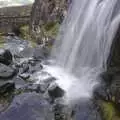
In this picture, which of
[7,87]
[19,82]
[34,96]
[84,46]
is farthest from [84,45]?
[7,87]

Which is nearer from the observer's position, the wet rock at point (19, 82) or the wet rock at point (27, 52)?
the wet rock at point (19, 82)

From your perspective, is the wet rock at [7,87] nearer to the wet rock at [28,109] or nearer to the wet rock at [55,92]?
the wet rock at [28,109]

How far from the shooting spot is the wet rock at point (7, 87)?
9.39 metres

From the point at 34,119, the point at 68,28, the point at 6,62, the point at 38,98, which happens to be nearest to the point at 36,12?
the point at 68,28

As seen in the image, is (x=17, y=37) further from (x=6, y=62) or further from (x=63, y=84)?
(x=63, y=84)

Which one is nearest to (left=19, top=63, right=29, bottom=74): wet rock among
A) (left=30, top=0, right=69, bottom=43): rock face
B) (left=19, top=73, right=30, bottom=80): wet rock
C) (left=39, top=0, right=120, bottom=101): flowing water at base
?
(left=19, top=73, right=30, bottom=80): wet rock

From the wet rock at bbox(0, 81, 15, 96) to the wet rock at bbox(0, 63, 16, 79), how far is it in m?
0.66

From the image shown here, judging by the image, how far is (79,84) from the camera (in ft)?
32.9

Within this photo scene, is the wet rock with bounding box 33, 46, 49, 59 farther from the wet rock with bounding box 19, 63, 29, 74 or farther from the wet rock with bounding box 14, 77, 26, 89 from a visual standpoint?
the wet rock with bounding box 14, 77, 26, 89

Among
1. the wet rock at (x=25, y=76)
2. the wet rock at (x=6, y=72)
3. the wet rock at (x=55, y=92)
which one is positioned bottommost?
the wet rock at (x=55, y=92)

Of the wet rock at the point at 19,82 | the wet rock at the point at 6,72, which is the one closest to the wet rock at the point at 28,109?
the wet rock at the point at 19,82

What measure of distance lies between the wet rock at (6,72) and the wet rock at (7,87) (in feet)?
2.16

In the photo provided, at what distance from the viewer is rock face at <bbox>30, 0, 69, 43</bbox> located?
14.2m

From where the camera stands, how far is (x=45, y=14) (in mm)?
14906
